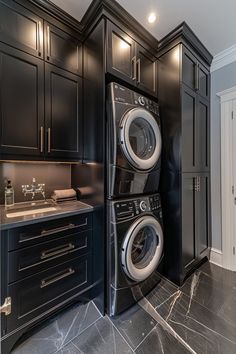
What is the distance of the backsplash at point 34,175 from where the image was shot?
1.63m

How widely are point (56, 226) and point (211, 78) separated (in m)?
2.56

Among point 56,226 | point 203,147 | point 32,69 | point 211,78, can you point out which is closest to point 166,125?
point 203,147

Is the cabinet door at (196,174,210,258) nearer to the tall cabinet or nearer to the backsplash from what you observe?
the tall cabinet

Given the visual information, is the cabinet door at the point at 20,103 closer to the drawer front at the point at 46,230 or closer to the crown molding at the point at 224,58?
the drawer front at the point at 46,230

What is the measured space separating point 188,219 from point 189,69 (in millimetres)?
1626

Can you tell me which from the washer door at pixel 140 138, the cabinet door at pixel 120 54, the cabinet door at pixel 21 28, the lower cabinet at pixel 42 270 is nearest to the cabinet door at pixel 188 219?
the washer door at pixel 140 138

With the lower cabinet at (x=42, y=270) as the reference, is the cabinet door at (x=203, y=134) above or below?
above

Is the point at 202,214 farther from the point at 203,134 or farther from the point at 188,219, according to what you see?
the point at 203,134

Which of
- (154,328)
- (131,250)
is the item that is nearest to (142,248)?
(131,250)

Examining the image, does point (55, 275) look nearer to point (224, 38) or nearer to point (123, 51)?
point (123, 51)

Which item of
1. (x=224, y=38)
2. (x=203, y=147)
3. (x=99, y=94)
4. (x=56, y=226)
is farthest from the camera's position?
(x=203, y=147)

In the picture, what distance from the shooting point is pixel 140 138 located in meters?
1.64

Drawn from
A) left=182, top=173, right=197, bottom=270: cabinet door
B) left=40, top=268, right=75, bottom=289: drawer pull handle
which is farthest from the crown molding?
left=40, top=268, right=75, bottom=289: drawer pull handle

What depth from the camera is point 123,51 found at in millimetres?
1583
